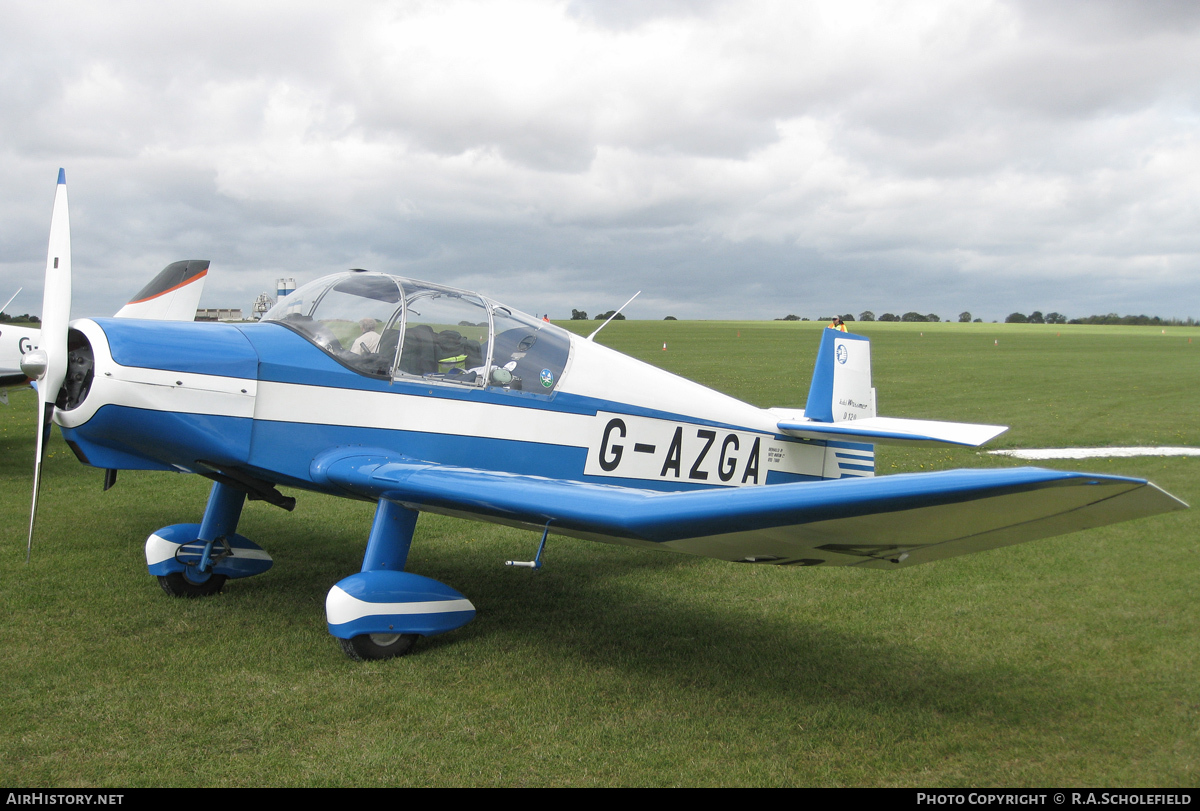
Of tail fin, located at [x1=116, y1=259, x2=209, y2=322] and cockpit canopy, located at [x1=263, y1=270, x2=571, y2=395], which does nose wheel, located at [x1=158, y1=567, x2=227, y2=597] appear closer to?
cockpit canopy, located at [x1=263, y1=270, x2=571, y2=395]

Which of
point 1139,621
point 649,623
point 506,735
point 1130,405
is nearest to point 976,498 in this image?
point 506,735

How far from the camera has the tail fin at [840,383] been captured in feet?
21.0

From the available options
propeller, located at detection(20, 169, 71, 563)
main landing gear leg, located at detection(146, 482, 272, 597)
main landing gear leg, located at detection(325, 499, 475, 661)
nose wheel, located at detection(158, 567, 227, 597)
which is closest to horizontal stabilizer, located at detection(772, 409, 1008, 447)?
main landing gear leg, located at detection(325, 499, 475, 661)

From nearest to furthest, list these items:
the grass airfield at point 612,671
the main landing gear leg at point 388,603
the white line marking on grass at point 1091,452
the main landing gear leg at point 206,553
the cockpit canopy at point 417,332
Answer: the grass airfield at point 612,671 → the main landing gear leg at point 388,603 → the cockpit canopy at point 417,332 → the main landing gear leg at point 206,553 → the white line marking on grass at point 1091,452

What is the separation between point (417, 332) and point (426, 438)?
68 centimetres

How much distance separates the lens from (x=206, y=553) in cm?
551

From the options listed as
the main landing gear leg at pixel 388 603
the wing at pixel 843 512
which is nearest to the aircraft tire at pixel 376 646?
the main landing gear leg at pixel 388 603

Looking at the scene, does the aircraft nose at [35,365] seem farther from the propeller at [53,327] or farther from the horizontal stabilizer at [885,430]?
the horizontal stabilizer at [885,430]

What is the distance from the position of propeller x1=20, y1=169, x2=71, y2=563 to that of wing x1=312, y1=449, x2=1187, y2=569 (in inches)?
84.6

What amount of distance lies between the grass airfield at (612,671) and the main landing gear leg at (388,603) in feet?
0.45

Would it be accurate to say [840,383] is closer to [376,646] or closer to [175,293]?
[376,646]

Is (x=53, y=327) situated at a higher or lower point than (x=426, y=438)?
higher

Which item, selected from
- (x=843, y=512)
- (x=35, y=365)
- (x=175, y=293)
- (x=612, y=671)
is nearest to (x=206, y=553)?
(x=35, y=365)

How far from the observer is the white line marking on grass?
11.3m
